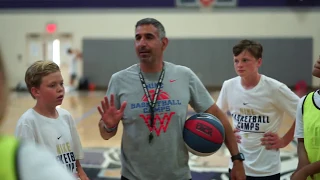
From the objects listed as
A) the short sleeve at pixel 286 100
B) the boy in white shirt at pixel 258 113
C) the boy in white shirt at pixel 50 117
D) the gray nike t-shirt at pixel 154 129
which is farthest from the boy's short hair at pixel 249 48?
the boy in white shirt at pixel 50 117

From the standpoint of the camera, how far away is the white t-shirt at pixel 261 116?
337 cm

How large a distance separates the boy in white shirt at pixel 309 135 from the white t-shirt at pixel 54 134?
1.54 meters

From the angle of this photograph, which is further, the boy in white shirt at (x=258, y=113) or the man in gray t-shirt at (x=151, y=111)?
the boy in white shirt at (x=258, y=113)

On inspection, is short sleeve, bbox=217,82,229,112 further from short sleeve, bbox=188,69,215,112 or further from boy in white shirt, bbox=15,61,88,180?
boy in white shirt, bbox=15,61,88,180

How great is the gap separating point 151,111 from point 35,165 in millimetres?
1788

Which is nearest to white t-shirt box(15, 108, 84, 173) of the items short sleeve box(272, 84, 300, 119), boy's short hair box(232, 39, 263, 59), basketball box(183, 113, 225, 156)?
basketball box(183, 113, 225, 156)

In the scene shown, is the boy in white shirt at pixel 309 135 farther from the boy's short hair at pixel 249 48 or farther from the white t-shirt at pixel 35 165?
the white t-shirt at pixel 35 165

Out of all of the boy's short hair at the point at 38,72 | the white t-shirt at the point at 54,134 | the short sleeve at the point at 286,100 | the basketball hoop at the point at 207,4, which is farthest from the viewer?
the basketball hoop at the point at 207,4

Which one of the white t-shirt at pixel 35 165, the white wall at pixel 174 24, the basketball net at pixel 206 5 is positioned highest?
the basketball net at pixel 206 5

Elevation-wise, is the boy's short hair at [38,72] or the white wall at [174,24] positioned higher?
the white wall at [174,24]

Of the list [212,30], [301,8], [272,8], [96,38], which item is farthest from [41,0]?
[301,8]

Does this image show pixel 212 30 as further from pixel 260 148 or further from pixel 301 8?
pixel 260 148

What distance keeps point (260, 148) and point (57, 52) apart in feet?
56.6

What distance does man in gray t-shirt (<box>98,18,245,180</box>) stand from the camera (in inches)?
105
